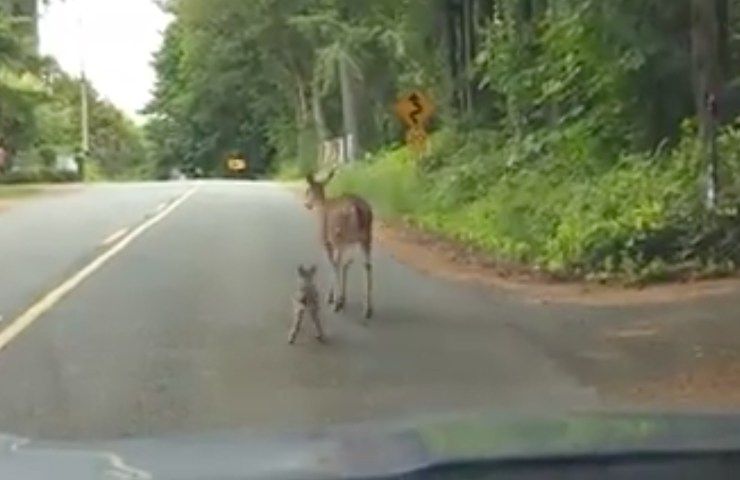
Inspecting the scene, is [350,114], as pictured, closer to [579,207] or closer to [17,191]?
[17,191]

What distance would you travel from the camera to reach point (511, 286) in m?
19.6

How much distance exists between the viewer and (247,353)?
14.0 m

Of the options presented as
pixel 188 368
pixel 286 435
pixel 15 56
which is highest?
pixel 15 56

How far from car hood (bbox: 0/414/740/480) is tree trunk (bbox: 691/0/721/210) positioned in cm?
1681

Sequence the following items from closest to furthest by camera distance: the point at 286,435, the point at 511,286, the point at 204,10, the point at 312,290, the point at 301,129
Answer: the point at 286,435 → the point at 312,290 → the point at 511,286 → the point at 204,10 → the point at 301,129

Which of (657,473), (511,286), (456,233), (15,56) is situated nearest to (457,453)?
(657,473)

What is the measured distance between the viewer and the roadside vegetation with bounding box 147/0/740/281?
20484 mm

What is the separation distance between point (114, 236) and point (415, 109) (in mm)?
9296

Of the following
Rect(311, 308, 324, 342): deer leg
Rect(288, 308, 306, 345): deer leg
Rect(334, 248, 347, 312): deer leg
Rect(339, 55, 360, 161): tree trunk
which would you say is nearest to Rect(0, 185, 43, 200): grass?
Rect(339, 55, 360, 161): tree trunk

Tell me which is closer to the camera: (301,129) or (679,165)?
(679,165)

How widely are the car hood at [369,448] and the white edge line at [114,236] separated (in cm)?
2227

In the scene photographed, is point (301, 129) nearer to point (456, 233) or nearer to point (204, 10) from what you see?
point (204, 10)

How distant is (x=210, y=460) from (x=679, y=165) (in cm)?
1983

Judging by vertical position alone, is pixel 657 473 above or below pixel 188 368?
above
